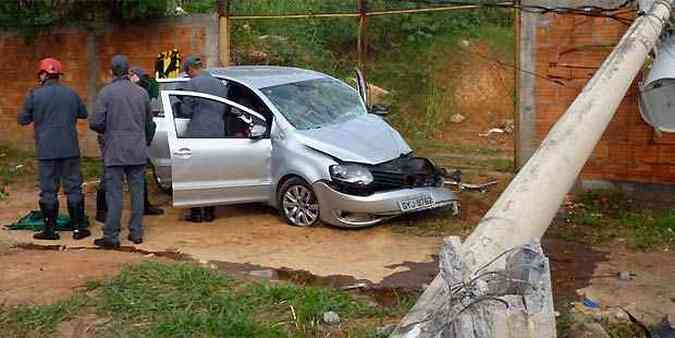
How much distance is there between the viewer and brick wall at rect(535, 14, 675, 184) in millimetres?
10438

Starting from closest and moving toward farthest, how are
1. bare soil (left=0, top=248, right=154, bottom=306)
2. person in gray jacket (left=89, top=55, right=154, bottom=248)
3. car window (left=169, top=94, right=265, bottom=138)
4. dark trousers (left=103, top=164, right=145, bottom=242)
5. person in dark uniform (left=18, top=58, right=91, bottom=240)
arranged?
bare soil (left=0, top=248, right=154, bottom=306)
person in gray jacket (left=89, top=55, right=154, bottom=248)
dark trousers (left=103, top=164, right=145, bottom=242)
person in dark uniform (left=18, top=58, right=91, bottom=240)
car window (left=169, top=94, right=265, bottom=138)

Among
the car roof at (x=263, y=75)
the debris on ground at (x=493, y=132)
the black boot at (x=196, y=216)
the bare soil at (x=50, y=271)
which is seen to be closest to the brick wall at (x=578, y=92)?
the car roof at (x=263, y=75)

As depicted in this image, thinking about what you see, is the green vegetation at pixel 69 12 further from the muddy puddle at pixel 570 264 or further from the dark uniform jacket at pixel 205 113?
the muddy puddle at pixel 570 264

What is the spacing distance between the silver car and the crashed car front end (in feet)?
0.03

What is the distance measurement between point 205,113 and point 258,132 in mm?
668

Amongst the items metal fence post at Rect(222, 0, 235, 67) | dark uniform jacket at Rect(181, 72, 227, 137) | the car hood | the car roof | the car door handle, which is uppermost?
metal fence post at Rect(222, 0, 235, 67)

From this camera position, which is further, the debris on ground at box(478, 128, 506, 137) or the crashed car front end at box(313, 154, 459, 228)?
the debris on ground at box(478, 128, 506, 137)

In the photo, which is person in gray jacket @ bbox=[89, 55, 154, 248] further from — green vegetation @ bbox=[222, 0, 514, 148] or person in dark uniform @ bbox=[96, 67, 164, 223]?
green vegetation @ bbox=[222, 0, 514, 148]

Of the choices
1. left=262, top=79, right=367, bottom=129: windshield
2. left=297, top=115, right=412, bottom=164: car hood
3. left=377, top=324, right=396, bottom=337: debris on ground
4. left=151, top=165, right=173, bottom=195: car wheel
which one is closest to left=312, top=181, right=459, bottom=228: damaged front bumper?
left=297, top=115, right=412, bottom=164: car hood

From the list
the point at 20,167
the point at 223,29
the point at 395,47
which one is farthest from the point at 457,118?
the point at 20,167

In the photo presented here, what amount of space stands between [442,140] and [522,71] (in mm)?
7335

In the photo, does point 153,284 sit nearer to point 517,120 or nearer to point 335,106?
point 335,106

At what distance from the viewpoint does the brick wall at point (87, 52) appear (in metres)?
14.1

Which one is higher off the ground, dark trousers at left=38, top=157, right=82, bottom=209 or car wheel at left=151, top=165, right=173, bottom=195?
dark trousers at left=38, top=157, right=82, bottom=209
